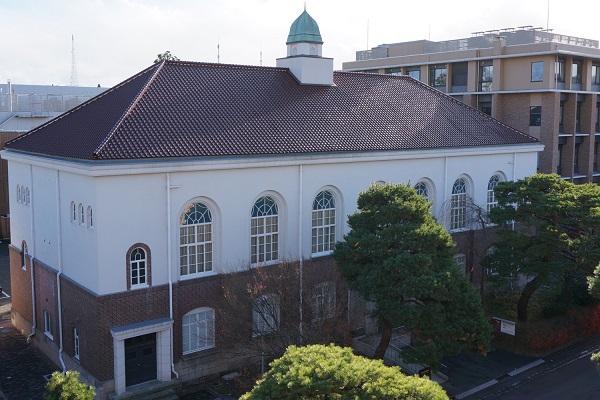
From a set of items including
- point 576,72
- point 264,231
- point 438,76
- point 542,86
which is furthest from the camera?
point 438,76

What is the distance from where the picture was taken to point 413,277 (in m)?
23.7

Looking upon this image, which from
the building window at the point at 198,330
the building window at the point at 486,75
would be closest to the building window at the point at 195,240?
the building window at the point at 198,330

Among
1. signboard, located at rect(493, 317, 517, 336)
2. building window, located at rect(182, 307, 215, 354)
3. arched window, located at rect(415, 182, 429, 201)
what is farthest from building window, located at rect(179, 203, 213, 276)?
signboard, located at rect(493, 317, 517, 336)

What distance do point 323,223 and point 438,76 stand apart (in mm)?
31277

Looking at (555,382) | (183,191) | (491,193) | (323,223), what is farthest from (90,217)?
(491,193)

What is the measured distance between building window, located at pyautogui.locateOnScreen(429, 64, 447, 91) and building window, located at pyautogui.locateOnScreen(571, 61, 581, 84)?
10.6 m

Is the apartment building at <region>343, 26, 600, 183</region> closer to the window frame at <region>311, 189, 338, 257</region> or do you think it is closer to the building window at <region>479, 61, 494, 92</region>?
the building window at <region>479, 61, 494, 92</region>

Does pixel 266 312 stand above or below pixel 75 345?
above

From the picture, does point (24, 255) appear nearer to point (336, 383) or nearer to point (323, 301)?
point (323, 301)

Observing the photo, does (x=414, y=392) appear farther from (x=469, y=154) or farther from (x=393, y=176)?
(x=469, y=154)

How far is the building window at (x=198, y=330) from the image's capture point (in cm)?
2578

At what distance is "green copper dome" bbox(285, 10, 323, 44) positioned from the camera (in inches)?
1396

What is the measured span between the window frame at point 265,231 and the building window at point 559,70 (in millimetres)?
29482

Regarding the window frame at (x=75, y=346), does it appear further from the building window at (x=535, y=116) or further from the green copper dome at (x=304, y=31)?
the building window at (x=535, y=116)
